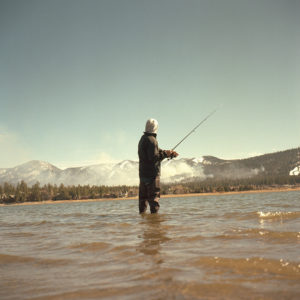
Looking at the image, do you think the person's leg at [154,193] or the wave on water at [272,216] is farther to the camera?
the person's leg at [154,193]

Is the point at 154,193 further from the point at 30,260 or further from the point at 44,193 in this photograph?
the point at 44,193

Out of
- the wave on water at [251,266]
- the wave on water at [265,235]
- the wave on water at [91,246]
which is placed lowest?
the wave on water at [265,235]

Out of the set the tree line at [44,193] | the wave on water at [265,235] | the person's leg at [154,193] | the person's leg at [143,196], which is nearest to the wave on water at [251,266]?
the wave on water at [265,235]

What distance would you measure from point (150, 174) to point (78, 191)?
564 ft

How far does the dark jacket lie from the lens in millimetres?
8359

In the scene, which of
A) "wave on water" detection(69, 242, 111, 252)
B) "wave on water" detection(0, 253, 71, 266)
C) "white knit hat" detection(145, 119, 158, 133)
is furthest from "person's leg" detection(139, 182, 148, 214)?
"wave on water" detection(0, 253, 71, 266)

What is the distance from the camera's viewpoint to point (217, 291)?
6.03ft

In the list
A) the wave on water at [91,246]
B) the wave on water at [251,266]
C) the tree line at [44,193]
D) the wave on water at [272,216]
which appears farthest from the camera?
the tree line at [44,193]

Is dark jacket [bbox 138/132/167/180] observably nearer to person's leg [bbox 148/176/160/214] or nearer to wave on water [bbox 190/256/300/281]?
person's leg [bbox 148/176/160/214]

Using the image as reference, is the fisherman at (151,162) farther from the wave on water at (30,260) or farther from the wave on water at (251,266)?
the wave on water at (251,266)

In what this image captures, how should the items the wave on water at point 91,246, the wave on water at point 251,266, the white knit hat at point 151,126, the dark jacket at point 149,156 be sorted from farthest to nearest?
the white knit hat at point 151,126, the dark jacket at point 149,156, the wave on water at point 91,246, the wave on water at point 251,266

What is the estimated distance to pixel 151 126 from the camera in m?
8.60

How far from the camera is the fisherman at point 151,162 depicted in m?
8.40

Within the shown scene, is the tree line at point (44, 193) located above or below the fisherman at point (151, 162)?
below
